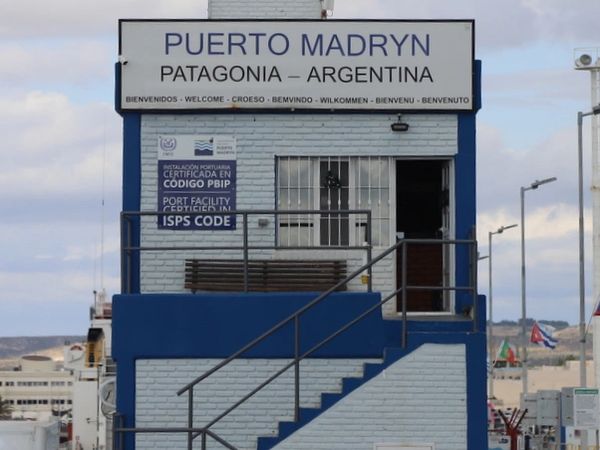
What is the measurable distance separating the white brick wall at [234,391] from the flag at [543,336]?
1885 inches

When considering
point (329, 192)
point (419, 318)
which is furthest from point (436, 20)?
point (419, 318)

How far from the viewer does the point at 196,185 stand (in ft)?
69.1

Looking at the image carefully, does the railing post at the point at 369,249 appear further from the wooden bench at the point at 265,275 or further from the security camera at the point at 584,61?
the security camera at the point at 584,61

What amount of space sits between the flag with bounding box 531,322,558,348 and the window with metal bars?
1820 inches

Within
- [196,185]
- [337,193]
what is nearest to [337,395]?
[337,193]

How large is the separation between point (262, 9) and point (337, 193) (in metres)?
2.88

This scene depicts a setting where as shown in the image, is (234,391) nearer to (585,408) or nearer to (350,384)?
(350,384)

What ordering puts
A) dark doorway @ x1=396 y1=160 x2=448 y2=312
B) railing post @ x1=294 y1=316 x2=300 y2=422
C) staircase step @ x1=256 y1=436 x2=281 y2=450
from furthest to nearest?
1. dark doorway @ x1=396 y1=160 x2=448 y2=312
2. staircase step @ x1=256 y1=436 x2=281 y2=450
3. railing post @ x1=294 y1=316 x2=300 y2=422

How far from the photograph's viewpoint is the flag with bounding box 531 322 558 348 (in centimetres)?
6681

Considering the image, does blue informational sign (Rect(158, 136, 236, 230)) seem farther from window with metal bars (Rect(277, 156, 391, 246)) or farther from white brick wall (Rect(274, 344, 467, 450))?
white brick wall (Rect(274, 344, 467, 450))

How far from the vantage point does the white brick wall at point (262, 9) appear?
2244cm

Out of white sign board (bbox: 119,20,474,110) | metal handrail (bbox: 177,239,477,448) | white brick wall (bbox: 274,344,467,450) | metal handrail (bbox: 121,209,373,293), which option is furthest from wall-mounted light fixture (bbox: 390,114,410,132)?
white brick wall (bbox: 274,344,467,450)

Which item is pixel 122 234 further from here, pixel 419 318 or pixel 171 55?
pixel 419 318

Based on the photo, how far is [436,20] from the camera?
21.3m
